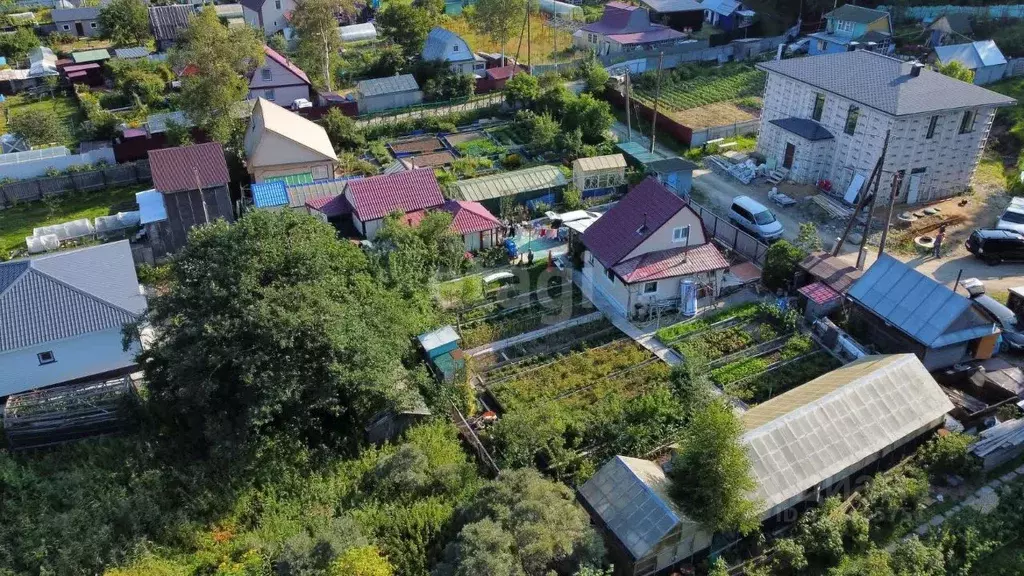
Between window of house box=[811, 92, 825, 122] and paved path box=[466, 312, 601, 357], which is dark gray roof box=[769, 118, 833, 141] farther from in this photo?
paved path box=[466, 312, 601, 357]

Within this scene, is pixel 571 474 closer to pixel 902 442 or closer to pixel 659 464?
pixel 659 464

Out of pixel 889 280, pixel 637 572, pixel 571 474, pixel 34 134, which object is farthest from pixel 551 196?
pixel 34 134

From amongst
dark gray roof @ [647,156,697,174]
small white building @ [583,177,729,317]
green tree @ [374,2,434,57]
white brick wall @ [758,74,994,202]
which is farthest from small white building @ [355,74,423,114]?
small white building @ [583,177,729,317]

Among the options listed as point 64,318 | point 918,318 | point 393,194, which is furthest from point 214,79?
point 918,318

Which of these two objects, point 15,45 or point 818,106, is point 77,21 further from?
point 818,106

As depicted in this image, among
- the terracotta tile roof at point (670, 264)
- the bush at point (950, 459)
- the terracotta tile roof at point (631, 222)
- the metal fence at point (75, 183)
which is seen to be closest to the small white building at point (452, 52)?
the metal fence at point (75, 183)

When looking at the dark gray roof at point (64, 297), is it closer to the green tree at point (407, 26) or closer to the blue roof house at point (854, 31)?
the green tree at point (407, 26)

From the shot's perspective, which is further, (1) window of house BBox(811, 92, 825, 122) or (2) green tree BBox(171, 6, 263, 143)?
(2) green tree BBox(171, 6, 263, 143)
